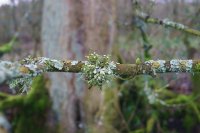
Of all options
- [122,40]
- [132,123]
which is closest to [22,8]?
[122,40]

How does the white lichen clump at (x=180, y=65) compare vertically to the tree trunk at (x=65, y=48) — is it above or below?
below

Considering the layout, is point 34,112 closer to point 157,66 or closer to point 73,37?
point 73,37

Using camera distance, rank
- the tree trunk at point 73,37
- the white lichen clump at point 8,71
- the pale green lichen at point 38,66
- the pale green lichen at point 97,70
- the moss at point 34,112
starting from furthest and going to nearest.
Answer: the moss at point 34,112 < the tree trunk at point 73,37 < the pale green lichen at point 97,70 < the pale green lichen at point 38,66 < the white lichen clump at point 8,71

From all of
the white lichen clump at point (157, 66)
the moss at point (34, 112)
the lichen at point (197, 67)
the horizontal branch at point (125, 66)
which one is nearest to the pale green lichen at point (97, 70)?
the horizontal branch at point (125, 66)

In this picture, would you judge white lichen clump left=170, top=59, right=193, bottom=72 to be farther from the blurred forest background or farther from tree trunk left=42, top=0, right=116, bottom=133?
tree trunk left=42, top=0, right=116, bottom=133

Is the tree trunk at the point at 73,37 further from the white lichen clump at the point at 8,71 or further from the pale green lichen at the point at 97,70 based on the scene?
the white lichen clump at the point at 8,71

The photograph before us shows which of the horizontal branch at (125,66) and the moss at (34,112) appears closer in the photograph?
→ the horizontal branch at (125,66)

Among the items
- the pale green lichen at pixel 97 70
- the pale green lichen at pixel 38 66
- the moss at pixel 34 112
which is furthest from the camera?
the moss at pixel 34 112

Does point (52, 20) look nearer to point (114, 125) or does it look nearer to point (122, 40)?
point (114, 125)
